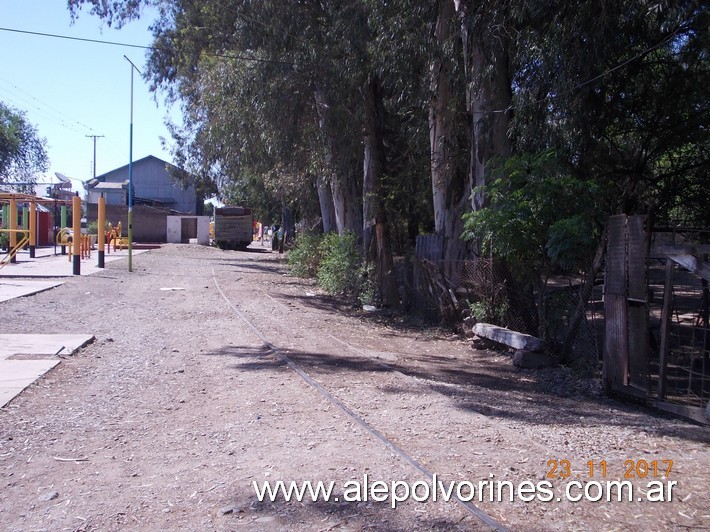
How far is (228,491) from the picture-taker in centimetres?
557

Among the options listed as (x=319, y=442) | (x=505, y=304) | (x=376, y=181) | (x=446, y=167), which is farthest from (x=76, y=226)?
(x=319, y=442)

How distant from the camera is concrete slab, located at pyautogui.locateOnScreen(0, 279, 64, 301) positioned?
1816 cm

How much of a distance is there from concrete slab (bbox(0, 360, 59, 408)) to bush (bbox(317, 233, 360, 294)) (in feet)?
41.9

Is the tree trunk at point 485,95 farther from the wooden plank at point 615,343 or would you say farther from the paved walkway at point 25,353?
the paved walkway at point 25,353

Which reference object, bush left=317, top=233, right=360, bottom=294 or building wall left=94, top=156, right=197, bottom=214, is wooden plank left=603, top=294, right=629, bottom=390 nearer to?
bush left=317, top=233, right=360, bottom=294

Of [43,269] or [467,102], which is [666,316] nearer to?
[467,102]

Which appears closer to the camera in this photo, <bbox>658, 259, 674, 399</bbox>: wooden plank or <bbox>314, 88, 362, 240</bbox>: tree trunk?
<bbox>658, 259, 674, 399</bbox>: wooden plank

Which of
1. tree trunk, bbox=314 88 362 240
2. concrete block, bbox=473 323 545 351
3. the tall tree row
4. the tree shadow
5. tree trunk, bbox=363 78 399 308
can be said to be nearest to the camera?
the tree shadow

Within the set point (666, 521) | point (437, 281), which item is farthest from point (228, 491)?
point (437, 281)

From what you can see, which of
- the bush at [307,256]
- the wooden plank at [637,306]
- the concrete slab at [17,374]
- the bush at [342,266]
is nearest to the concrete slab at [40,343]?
the concrete slab at [17,374]

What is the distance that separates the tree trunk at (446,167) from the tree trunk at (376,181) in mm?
4000

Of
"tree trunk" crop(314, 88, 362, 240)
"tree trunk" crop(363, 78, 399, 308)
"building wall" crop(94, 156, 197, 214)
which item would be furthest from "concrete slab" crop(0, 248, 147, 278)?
"building wall" crop(94, 156, 197, 214)

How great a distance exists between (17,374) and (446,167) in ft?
35.7

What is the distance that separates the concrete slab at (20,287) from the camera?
18156mm
